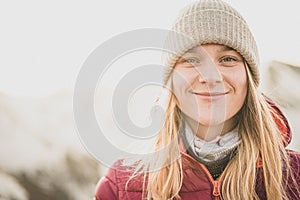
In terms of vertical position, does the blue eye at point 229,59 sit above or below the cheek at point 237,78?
above

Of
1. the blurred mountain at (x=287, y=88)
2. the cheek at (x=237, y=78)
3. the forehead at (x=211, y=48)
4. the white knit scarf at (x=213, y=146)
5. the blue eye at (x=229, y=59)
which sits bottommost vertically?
the blurred mountain at (x=287, y=88)

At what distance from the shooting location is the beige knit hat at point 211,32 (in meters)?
0.86

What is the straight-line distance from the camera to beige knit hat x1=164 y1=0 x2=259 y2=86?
2.84ft

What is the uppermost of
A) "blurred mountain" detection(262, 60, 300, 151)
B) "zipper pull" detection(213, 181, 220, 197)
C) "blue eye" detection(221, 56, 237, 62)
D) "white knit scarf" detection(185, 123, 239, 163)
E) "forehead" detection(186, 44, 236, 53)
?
"forehead" detection(186, 44, 236, 53)

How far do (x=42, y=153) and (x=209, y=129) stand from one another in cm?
59

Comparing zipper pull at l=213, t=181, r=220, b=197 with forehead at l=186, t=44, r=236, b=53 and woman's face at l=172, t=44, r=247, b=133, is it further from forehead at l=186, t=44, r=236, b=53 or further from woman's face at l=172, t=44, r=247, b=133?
forehead at l=186, t=44, r=236, b=53

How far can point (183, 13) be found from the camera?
91cm

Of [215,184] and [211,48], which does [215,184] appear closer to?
[215,184]

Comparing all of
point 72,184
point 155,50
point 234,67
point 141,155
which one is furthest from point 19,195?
point 234,67

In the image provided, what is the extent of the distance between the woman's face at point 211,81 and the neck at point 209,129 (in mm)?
22

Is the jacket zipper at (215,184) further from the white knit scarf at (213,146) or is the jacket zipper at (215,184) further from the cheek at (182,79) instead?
the cheek at (182,79)

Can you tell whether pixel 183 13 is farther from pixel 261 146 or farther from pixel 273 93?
pixel 273 93

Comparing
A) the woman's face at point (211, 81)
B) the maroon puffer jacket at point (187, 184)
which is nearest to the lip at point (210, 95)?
the woman's face at point (211, 81)

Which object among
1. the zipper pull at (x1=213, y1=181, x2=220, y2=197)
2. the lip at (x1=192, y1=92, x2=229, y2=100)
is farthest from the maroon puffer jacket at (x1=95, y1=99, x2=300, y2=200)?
the lip at (x1=192, y1=92, x2=229, y2=100)
